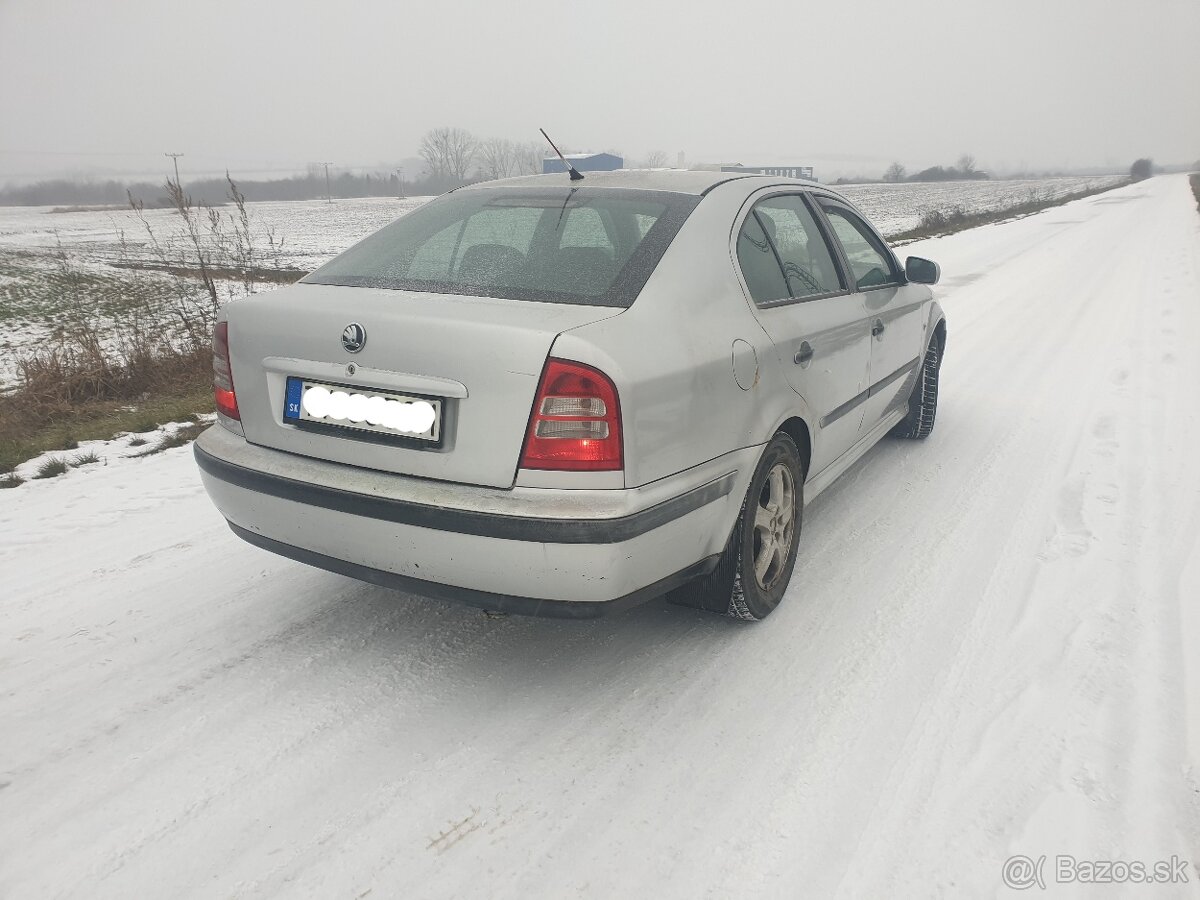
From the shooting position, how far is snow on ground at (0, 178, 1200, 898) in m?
1.96

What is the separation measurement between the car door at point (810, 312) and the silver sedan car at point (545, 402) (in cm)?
2

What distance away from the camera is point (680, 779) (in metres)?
2.24

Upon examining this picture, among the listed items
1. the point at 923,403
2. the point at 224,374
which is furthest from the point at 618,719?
the point at 923,403

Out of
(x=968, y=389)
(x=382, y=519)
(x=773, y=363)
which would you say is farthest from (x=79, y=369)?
(x=968, y=389)

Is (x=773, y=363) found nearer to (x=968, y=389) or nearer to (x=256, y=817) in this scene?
(x=256, y=817)

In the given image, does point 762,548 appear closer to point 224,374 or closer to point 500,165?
point 224,374

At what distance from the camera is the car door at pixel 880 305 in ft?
12.9

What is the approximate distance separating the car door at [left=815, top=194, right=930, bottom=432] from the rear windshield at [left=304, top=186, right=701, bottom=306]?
1.32 metres

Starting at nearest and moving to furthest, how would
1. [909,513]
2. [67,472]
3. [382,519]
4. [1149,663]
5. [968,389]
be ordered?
[382,519], [1149,663], [909,513], [67,472], [968,389]

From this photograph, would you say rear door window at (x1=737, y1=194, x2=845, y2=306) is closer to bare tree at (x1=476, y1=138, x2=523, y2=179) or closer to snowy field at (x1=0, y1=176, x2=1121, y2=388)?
bare tree at (x1=476, y1=138, x2=523, y2=179)

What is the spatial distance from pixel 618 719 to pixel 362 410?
3.93 feet

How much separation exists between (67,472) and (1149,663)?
17.7 ft

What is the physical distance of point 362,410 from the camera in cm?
240

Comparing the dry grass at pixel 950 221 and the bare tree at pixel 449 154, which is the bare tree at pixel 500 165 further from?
the bare tree at pixel 449 154
